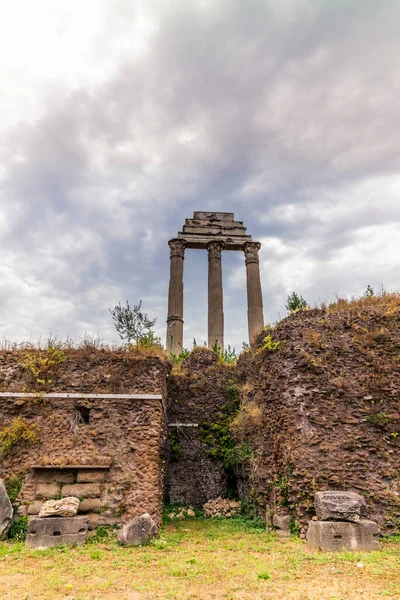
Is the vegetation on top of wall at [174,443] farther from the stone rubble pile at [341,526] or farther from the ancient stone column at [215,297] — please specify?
the ancient stone column at [215,297]

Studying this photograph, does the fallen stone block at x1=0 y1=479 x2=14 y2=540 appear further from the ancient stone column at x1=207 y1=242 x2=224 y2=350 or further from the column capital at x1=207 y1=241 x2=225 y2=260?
the column capital at x1=207 y1=241 x2=225 y2=260

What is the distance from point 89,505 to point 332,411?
6.40m

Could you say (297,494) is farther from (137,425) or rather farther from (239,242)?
(239,242)

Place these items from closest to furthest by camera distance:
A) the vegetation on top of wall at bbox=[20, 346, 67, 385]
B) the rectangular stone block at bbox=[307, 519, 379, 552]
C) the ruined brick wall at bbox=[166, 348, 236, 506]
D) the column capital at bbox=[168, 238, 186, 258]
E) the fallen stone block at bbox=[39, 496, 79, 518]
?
the rectangular stone block at bbox=[307, 519, 379, 552], the fallen stone block at bbox=[39, 496, 79, 518], the vegetation on top of wall at bbox=[20, 346, 67, 385], the ruined brick wall at bbox=[166, 348, 236, 506], the column capital at bbox=[168, 238, 186, 258]

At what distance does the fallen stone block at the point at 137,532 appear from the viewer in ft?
27.4

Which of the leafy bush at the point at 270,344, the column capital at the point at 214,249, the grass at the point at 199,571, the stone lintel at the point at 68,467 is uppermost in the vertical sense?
the column capital at the point at 214,249

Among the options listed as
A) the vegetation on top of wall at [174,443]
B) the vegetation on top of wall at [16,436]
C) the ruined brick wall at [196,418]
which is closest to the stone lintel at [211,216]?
the ruined brick wall at [196,418]

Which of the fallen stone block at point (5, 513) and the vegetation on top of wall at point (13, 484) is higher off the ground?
the vegetation on top of wall at point (13, 484)

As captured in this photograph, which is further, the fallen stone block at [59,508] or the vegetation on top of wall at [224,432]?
the vegetation on top of wall at [224,432]

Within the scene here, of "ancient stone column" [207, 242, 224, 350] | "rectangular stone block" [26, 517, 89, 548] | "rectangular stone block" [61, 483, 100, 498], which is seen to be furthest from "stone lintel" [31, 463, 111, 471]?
"ancient stone column" [207, 242, 224, 350]

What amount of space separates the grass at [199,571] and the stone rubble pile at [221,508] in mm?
3502

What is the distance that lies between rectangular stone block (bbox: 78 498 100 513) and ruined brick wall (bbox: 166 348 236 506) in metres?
4.74

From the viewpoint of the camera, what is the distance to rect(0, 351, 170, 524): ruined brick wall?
30.9 ft

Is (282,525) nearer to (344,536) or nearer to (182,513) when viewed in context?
(344,536)
